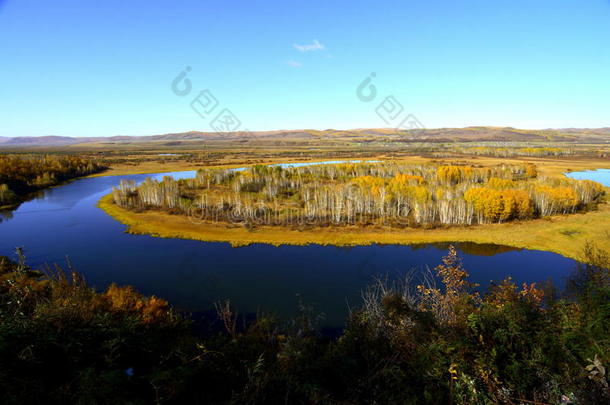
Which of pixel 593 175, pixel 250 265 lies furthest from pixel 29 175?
pixel 593 175

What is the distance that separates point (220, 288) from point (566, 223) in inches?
1451

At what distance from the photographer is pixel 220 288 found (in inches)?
812

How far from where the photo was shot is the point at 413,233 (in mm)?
31828

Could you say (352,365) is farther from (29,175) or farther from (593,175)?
(593,175)

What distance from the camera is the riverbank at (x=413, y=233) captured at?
2880 cm

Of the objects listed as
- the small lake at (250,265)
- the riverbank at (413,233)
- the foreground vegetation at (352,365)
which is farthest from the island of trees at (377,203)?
the foreground vegetation at (352,365)

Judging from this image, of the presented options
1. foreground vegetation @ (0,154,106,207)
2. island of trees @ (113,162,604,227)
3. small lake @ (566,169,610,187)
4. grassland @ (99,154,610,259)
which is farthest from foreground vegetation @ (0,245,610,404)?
small lake @ (566,169,610,187)

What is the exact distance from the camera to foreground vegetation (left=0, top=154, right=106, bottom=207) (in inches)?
1831

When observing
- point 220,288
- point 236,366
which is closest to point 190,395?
point 236,366

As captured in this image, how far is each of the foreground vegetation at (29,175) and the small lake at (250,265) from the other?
17612mm

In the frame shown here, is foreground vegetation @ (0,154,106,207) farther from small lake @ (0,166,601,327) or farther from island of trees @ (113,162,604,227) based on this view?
small lake @ (0,166,601,327)

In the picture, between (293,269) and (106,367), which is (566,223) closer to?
(293,269)

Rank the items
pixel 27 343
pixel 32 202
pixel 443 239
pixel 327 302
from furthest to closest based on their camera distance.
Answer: pixel 32 202, pixel 443 239, pixel 327 302, pixel 27 343

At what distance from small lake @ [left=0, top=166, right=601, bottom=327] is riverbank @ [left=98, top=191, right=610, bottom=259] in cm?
130
